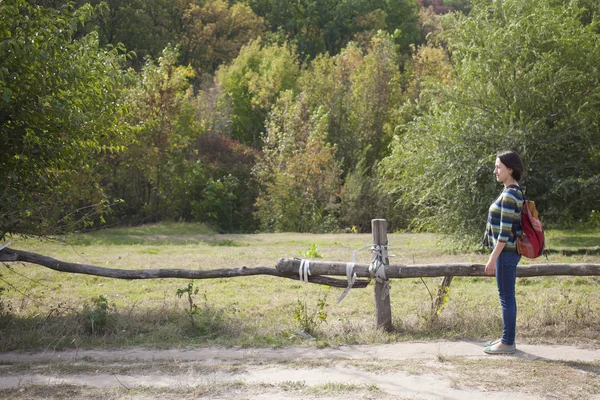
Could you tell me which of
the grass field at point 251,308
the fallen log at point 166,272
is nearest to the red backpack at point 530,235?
the grass field at point 251,308

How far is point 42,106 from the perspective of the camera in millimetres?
9094

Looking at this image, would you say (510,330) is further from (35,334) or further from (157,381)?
(35,334)

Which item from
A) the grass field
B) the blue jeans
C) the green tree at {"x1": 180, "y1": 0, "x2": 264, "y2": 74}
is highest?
the green tree at {"x1": 180, "y1": 0, "x2": 264, "y2": 74}

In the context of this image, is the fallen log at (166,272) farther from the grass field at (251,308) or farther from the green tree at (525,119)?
the green tree at (525,119)

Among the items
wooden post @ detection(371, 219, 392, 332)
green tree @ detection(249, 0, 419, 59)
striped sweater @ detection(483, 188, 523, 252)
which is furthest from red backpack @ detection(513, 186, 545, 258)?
green tree @ detection(249, 0, 419, 59)

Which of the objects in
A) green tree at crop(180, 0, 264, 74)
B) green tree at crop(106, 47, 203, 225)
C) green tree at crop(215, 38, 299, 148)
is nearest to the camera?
green tree at crop(106, 47, 203, 225)

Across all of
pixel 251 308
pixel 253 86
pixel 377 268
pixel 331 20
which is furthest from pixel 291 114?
pixel 377 268

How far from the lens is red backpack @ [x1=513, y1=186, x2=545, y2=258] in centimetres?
702

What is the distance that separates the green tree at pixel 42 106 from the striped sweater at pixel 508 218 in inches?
229

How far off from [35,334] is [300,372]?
3905mm

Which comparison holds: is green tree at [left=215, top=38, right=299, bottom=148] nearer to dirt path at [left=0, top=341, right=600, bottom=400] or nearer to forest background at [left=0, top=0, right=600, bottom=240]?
forest background at [left=0, top=0, right=600, bottom=240]

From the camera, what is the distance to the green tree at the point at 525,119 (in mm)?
18312

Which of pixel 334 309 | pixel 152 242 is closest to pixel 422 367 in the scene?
pixel 334 309

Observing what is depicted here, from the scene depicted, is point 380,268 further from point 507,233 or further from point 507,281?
point 507,233
